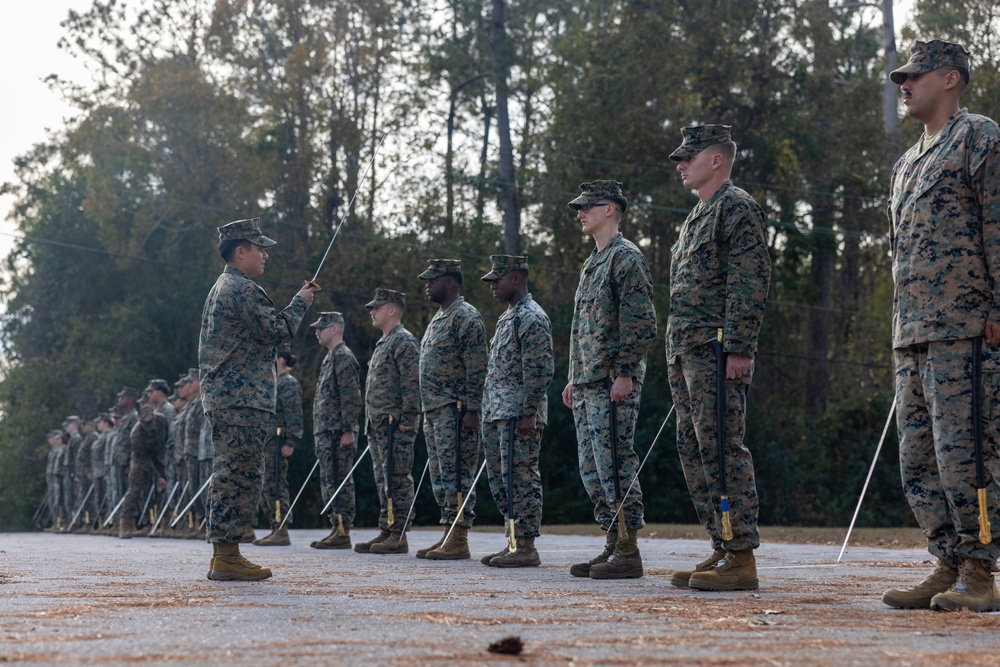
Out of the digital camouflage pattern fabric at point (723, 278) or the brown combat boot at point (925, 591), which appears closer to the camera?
the brown combat boot at point (925, 591)

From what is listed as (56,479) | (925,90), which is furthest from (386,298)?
(56,479)

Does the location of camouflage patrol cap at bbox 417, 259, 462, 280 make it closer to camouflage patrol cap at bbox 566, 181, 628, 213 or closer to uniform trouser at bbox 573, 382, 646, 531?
camouflage patrol cap at bbox 566, 181, 628, 213

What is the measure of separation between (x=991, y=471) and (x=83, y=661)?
3.82 metres

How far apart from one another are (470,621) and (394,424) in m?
7.15

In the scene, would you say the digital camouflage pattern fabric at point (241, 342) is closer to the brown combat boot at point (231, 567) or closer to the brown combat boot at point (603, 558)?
the brown combat boot at point (231, 567)

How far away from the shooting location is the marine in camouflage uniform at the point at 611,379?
818 centimetres

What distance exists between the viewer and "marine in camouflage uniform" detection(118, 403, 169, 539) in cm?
2050

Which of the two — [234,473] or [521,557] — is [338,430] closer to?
[521,557]

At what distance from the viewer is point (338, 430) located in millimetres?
13914

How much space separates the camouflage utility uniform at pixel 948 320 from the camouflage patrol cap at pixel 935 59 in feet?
0.79

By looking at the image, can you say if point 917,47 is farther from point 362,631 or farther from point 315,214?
point 315,214

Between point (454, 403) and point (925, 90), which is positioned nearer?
point (925, 90)

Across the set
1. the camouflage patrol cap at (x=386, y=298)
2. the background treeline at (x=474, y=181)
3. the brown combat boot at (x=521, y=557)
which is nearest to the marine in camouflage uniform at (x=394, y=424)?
the camouflage patrol cap at (x=386, y=298)

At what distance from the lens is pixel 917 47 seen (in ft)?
20.7
